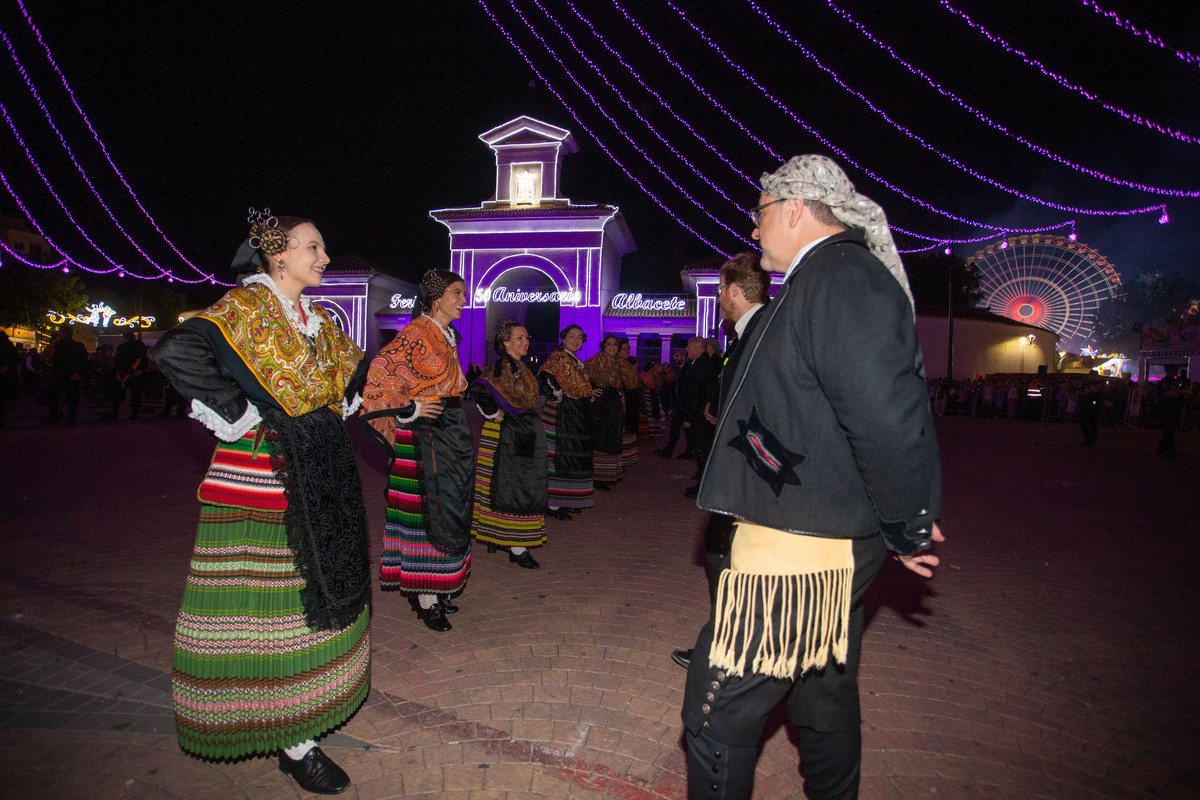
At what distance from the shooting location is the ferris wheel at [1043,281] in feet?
194

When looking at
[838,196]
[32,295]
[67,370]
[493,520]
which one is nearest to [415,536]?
[493,520]

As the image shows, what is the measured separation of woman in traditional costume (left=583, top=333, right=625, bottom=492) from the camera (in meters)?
8.83

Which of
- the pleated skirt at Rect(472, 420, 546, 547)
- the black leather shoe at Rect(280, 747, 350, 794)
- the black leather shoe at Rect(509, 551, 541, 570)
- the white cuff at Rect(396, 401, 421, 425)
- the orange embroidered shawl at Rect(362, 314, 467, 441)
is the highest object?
the orange embroidered shawl at Rect(362, 314, 467, 441)

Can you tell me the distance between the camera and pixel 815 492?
1.62 meters

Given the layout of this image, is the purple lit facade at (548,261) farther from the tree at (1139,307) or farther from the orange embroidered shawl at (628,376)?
the tree at (1139,307)

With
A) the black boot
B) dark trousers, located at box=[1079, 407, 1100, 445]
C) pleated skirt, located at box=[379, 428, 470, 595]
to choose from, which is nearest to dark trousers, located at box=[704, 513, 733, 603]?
the black boot

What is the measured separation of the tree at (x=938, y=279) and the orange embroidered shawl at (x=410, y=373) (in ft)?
164

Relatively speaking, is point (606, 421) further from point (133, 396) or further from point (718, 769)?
point (133, 396)

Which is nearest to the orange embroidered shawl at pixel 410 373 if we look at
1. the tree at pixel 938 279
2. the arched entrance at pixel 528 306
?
the arched entrance at pixel 528 306

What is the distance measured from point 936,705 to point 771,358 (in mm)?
2492

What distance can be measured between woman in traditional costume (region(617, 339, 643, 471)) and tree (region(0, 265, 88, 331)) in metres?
38.7

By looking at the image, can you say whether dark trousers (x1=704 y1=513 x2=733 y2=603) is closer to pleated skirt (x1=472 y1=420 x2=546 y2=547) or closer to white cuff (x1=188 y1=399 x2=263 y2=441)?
white cuff (x1=188 y1=399 x2=263 y2=441)

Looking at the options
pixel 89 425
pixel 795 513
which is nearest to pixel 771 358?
pixel 795 513

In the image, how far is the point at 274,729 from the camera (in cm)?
234
